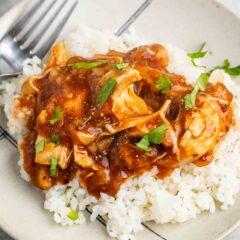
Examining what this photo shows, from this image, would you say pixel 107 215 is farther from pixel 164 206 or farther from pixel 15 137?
pixel 15 137

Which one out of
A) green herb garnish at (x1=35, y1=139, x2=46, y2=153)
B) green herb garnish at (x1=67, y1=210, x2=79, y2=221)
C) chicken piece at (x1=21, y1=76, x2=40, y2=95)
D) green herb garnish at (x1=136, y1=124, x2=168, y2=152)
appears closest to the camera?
green herb garnish at (x1=136, y1=124, x2=168, y2=152)

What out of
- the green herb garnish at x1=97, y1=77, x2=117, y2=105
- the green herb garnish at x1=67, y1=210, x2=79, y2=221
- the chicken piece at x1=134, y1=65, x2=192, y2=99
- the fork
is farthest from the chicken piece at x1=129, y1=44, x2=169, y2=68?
the green herb garnish at x1=67, y1=210, x2=79, y2=221

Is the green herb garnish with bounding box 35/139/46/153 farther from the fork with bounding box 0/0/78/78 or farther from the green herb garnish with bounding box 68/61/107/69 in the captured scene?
the fork with bounding box 0/0/78/78

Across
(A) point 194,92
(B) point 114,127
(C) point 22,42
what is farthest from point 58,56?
(A) point 194,92

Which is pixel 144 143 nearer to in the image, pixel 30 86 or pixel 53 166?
pixel 53 166

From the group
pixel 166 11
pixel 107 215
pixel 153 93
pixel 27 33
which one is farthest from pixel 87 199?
pixel 166 11

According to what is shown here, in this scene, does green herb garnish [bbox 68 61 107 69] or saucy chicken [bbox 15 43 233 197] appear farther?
green herb garnish [bbox 68 61 107 69]

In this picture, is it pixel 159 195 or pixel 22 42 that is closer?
pixel 159 195

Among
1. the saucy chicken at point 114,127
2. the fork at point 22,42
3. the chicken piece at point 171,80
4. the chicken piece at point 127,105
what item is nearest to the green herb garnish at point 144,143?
the saucy chicken at point 114,127
